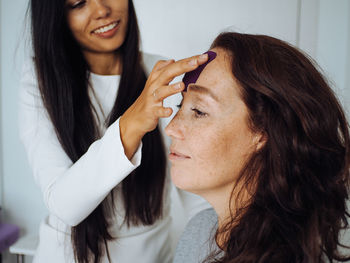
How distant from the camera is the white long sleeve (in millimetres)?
823

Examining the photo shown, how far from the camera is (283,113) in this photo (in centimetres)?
79

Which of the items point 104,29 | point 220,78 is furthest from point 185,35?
point 220,78

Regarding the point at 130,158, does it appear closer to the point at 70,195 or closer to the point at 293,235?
the point at 70,195

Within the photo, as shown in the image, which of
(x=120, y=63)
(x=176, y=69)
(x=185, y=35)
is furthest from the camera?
(x=185, y=35)

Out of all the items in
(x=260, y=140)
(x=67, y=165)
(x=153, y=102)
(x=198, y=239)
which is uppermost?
(x=153, y=102)

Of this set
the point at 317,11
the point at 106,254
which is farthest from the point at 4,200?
the point at 317,11

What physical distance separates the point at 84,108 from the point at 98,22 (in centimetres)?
27

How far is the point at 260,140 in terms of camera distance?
842mm

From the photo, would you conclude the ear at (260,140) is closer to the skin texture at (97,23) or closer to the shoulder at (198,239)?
the shoulder at (198,239)

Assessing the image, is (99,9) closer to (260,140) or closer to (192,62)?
(192,62)

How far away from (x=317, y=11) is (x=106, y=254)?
1.24m

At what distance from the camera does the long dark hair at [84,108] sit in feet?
3.37

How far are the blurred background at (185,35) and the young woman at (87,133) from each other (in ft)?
0.68

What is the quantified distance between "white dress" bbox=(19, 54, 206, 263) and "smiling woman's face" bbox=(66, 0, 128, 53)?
12 centimetres
